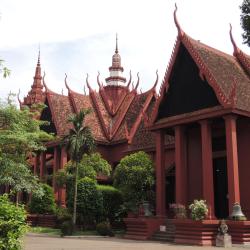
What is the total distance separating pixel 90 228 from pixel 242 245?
11.0 m

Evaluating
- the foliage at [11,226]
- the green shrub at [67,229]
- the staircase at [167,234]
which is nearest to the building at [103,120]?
the green shrub at [67,229]

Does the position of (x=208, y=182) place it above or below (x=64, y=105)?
below

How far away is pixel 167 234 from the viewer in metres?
18.5

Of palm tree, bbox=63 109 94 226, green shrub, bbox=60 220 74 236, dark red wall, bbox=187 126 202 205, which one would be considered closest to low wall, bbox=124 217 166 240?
dark red wall, bbox=187 126 202 205

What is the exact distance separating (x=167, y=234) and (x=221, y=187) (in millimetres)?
3775

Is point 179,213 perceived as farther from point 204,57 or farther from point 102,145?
point 102,145

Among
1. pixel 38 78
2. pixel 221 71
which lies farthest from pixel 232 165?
pixel 38 78

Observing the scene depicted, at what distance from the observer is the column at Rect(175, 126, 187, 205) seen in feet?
62.6

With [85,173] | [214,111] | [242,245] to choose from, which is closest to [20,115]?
[85,173]

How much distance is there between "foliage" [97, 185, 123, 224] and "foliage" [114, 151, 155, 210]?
7.95ft

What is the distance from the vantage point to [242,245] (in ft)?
50.0

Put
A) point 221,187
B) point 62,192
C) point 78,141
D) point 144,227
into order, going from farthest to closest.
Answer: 1. point 62,192
2. point 78,141
3. point 221,187
4. point 144,227

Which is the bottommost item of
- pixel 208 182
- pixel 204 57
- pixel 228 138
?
pixel 208 182

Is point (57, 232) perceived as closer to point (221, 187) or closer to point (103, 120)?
point (221, 187)
